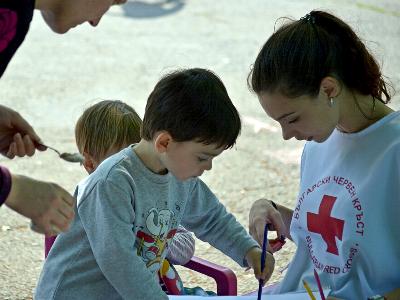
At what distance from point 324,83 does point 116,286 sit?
0.73m

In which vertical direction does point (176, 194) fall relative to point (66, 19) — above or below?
below

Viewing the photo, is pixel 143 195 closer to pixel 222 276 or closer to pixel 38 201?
pixel 38 201

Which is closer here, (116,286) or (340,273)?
(116,286)

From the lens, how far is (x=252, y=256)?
2520 mm

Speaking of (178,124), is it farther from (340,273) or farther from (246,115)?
(246,115)

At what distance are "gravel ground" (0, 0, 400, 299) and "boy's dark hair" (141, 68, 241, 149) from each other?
57 centimetres

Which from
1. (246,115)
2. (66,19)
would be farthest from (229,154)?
(66,19)

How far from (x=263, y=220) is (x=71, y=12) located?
889mm

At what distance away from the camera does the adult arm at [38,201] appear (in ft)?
5.79

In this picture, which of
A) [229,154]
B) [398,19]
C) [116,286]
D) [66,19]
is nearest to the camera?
[66,19]

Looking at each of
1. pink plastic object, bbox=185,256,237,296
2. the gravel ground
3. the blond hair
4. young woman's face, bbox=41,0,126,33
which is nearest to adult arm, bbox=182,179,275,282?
pink plastic object, bbox=185,256,237,296

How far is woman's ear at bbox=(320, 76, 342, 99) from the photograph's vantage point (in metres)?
2.30

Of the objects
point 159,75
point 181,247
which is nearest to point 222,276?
point 181,247

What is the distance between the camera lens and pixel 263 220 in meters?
2.52
